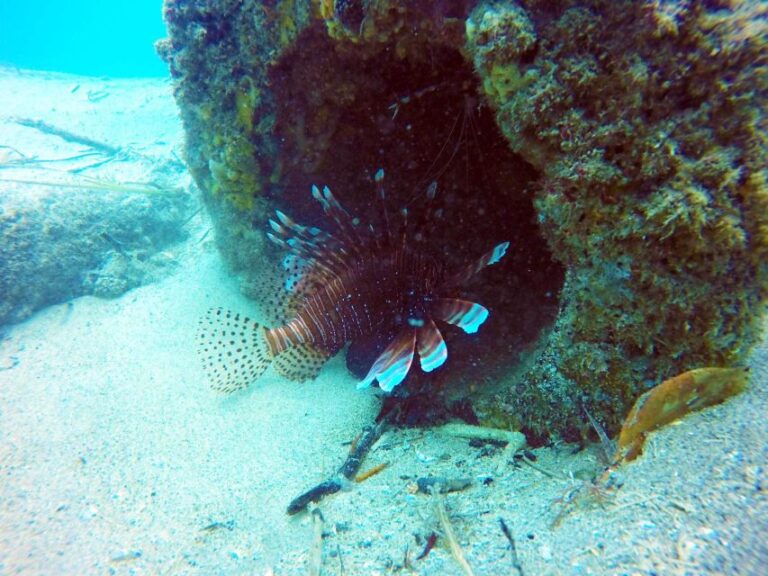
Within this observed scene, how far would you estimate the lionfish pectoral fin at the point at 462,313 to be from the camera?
7.77 feet

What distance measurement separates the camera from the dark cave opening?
9.45 ft

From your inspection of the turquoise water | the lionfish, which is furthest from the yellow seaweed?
the turquoise water

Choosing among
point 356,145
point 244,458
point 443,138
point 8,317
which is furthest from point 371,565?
point 8,317

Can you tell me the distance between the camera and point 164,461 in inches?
120

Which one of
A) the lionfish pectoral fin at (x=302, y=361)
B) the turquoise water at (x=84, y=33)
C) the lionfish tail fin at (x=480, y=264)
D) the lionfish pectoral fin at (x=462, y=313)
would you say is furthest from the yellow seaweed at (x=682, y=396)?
the turquoise water at (x=84, y=33)

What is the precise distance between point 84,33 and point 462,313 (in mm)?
74046

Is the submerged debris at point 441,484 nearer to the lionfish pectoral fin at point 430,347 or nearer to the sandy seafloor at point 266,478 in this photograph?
the sandy seafloor at point 266,478

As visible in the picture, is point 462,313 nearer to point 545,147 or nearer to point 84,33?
point 545,147

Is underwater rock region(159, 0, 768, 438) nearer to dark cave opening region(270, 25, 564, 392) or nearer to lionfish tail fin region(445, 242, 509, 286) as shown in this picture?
dark cave opening region(270, 25, 564, 392)

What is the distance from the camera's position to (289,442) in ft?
10.4

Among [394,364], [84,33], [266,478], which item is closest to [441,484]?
[394,364]

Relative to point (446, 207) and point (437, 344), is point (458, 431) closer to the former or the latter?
point (437, 344)

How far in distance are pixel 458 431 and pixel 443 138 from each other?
2.28m

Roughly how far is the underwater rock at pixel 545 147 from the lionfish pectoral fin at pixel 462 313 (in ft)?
1.55
